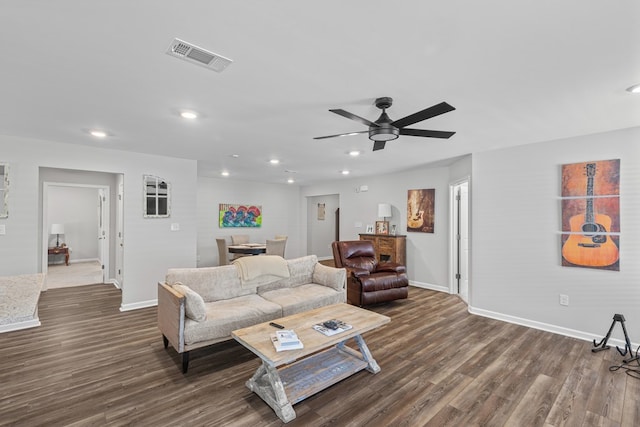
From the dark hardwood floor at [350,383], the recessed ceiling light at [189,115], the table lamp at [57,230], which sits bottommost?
the dark hardwood floor at [350,383]

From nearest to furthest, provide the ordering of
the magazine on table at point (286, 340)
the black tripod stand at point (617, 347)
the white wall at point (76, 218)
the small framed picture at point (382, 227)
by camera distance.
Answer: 1. the magazine on table at point (286, 340)
2. the black tripod stand at point (617, 347)
3. the small framed picture at point (382, 227)
4. the white wall at point (76, 218)

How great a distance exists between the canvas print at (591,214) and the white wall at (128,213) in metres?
5.34

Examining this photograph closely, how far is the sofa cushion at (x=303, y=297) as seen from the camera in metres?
3.41

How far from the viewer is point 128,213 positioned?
4488mm

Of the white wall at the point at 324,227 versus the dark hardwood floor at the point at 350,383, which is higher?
the white wall at the point at 324,227

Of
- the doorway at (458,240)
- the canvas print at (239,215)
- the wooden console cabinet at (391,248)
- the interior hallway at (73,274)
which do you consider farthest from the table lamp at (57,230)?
the doorway at (458,240)

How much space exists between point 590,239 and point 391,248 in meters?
3.17

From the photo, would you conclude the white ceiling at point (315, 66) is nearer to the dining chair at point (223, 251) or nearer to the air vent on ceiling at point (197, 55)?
the air vent on ceiling at point (197, 55)

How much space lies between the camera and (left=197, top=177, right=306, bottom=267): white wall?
24.7 ft

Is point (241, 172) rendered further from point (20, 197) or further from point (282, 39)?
point (282, 39)

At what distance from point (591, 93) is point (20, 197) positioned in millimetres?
6117

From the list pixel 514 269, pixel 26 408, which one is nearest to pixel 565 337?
pixel 514 269

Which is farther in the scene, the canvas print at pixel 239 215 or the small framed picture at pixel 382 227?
the canvas print at pixel 239 215

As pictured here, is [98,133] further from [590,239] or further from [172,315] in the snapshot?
[590,239]
